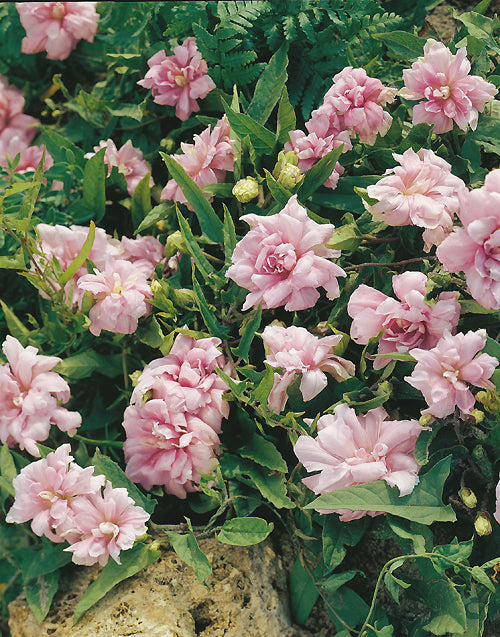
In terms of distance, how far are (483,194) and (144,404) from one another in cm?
64

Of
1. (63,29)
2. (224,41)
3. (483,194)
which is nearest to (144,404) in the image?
(483,194)

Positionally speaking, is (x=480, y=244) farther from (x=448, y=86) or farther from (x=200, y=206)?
(x=200, y=206)

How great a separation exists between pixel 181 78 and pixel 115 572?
0.99m

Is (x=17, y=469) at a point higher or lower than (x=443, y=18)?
lower

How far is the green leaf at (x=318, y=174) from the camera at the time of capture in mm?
1206

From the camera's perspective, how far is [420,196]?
104 cm

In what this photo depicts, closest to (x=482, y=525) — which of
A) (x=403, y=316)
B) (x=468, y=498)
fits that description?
(x=468, y=498)

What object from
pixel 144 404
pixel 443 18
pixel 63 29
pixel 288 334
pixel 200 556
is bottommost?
pixel 200 556

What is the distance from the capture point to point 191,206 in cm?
131

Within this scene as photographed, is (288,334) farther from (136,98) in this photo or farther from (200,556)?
(136,98)

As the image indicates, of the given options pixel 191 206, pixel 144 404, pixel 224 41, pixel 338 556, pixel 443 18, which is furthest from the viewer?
pixel 443 18

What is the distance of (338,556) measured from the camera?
1.05 metres

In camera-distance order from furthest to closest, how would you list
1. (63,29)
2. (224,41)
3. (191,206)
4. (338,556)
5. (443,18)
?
(63,29), (443,18), (224,41), (191,206), (338,556)

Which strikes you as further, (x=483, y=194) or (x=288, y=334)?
(x=288, y=334)
